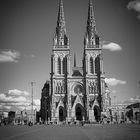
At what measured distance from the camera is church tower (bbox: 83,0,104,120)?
83.1 metres

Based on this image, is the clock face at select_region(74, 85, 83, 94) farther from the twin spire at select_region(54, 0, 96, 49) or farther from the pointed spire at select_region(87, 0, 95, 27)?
the pointed spire at select_region(87, 0, 95, 27)

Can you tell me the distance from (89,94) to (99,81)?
16.6ft

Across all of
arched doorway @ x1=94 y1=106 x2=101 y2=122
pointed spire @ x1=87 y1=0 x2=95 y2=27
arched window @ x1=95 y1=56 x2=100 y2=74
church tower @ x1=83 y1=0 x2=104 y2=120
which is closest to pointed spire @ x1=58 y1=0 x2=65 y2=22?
pointed spire @ x1=87 y1=0 x2=95 y2=27

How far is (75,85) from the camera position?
86.1 meters

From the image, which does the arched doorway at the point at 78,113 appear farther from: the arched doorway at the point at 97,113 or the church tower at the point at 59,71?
the arched doorway at the point at 97,113

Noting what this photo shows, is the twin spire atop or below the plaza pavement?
atop

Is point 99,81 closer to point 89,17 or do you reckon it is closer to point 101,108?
point 101,108

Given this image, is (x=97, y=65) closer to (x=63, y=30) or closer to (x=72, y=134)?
(x=63, y=30)

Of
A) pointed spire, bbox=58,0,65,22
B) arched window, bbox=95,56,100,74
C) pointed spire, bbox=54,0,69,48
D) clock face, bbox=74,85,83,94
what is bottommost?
clock face, bbox=74,85,83,94

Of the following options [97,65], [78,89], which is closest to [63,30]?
[97,65]

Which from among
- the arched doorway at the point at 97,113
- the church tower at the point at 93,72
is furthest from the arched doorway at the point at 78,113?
the arched doorway at the point at 97,113

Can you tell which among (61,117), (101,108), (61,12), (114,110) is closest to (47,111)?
(61,117)

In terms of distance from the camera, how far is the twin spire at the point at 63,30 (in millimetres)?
89125

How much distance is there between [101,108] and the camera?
8188 centimetres
